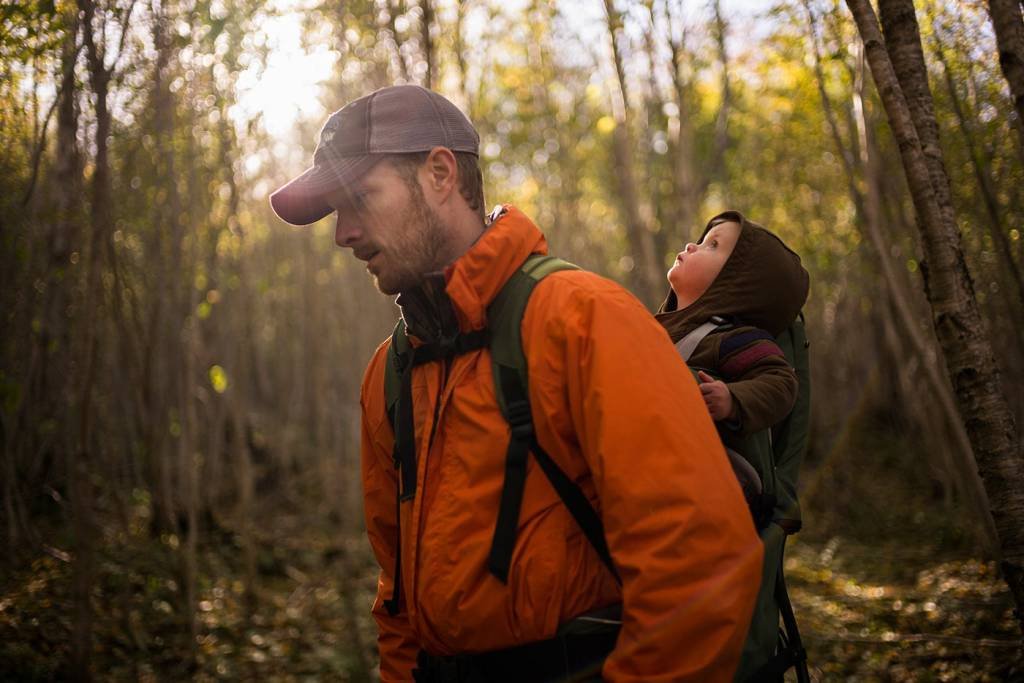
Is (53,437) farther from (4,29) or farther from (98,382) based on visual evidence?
(4,29)

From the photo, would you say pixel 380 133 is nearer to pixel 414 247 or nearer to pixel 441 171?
pixel 441 171

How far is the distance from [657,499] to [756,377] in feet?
2.19

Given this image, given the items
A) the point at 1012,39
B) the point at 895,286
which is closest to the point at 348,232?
the point at 1012,39

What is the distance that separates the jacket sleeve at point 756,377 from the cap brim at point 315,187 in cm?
106

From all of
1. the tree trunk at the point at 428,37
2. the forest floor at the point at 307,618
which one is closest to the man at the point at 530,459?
the forest floor at the point at 307,618

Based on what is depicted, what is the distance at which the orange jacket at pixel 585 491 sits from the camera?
4.73 feet

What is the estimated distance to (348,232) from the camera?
1.93 m

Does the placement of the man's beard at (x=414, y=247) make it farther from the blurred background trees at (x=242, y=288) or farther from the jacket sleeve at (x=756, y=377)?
the blurred background trees at (x=242, y=288)

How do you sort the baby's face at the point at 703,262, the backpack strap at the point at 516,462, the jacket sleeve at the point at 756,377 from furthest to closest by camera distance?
the baby's face at the point at 703,262 < the jacket sleeve at the point at 756,377 < the backpack strap at the point at 516,462

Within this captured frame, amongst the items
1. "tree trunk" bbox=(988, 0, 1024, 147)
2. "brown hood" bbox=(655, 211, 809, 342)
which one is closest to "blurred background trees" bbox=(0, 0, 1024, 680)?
"tree trunk" bbox=(988, 0, 1024, 147)

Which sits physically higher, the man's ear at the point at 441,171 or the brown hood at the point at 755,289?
the man's ear at the point at 441,171

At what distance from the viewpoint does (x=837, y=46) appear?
6176 mm

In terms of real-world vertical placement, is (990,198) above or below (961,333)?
above

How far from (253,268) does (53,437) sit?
15.0m
